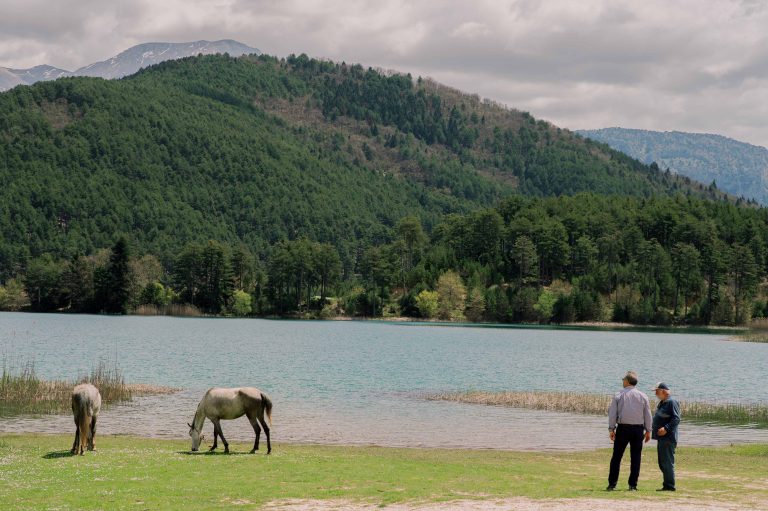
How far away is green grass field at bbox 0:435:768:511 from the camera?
20812 mm

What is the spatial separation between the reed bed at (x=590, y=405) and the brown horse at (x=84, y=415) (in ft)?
92.3

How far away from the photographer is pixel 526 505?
19.9 m

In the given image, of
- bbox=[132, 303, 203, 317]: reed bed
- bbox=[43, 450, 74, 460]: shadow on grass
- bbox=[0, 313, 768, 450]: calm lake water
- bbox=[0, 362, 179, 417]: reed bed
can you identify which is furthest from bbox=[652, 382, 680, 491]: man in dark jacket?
bbox=[132, 303, 203, 317]: reed bed

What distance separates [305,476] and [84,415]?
8.31 m

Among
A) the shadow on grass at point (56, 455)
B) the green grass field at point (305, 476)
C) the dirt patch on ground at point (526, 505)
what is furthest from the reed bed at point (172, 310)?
the dirt patch on ground at point (526, 505)

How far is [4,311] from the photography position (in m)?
194

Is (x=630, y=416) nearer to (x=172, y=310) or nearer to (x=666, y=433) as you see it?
(x=666, y=433)

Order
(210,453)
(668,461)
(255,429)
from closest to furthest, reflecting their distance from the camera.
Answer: (668,461) → (210,453) → (255,429)

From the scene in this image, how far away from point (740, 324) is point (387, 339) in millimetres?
92610

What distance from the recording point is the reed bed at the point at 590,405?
154ft

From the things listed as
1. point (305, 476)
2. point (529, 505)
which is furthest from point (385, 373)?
point (529, 505)

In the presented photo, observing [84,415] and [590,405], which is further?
[590,405]

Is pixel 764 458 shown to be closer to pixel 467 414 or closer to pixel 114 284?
pixel 467 414

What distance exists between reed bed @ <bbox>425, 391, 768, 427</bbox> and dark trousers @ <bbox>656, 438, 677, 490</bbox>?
2482 centimetres
